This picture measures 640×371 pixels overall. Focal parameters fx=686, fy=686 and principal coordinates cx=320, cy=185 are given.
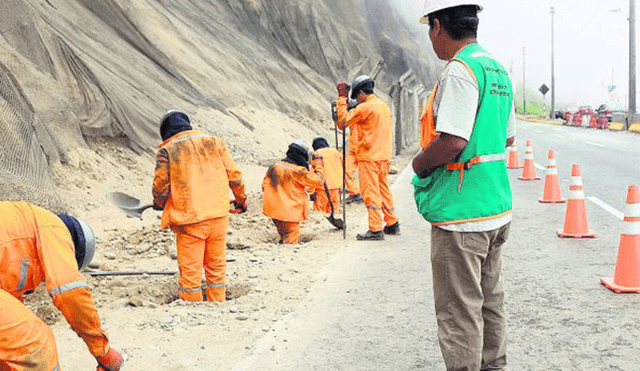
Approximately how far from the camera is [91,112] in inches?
525

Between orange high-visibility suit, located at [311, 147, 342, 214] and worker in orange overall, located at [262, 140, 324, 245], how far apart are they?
1.79m

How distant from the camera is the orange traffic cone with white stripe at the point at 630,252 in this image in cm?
579

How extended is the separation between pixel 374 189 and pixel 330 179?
9.97 feet

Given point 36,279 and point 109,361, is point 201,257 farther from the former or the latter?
point 36,279

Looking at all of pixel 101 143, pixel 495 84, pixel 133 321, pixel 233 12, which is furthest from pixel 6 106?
pixel 233 12

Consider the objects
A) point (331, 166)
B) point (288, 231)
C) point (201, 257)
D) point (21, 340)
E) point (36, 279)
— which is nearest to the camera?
point (21, 340)

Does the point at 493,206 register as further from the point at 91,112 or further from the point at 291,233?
the point at 91,112

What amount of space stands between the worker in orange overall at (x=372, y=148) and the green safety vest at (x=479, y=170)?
17.3ft

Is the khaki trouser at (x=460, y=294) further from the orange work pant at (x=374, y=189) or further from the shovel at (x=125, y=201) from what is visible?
the shovel at (x=125, y=201)

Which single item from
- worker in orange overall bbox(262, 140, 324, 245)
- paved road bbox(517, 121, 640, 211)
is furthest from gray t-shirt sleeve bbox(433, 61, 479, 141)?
paved road bbox(517, 121, 640, 211)

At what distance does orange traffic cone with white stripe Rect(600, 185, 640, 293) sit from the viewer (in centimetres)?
579

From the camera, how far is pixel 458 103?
10.5ft

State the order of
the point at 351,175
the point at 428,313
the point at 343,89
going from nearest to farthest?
the point at 428,313, the point at 343,89, the point at 351,175

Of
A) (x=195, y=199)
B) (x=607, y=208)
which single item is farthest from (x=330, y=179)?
(x=195, y=199)
